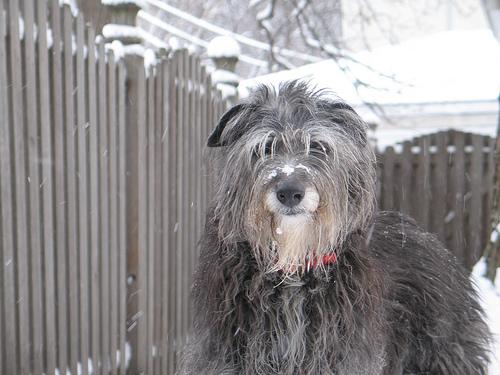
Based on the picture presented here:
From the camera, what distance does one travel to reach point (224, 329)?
2.89 meters

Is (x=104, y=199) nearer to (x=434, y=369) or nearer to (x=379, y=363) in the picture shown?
(x=379, y=363)

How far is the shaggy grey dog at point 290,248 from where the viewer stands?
279cm

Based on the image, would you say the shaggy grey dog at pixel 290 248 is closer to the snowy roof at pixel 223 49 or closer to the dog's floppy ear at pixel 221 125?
the dog's floppy ear at pixel 221 125

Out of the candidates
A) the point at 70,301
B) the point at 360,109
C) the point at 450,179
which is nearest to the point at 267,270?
the point at 70,301

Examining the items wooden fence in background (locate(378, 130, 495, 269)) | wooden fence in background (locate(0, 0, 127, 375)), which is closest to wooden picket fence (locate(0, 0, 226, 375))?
wooden fence in background (locate(0, 0, 127, 375))

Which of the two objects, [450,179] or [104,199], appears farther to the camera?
[450,179]

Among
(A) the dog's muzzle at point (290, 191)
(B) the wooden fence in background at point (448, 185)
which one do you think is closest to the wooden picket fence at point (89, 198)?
(A) the dog's muzzle at point (290, 191)

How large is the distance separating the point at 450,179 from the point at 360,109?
2545 millimetres

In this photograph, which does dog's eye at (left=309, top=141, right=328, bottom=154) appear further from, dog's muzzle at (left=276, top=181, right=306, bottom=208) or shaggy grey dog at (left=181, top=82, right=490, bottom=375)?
dog's muzzle at (left=276, top=181, right=306, bottom=208)

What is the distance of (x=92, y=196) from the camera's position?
12.7 ft

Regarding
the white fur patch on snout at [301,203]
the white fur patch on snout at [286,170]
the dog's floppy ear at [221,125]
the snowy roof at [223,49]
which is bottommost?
the white fur patch on snout at [301,203]

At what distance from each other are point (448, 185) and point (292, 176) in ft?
16.8

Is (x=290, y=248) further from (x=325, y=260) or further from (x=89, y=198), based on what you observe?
(x=89, y=198)

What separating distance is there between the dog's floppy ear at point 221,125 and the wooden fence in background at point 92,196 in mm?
998
